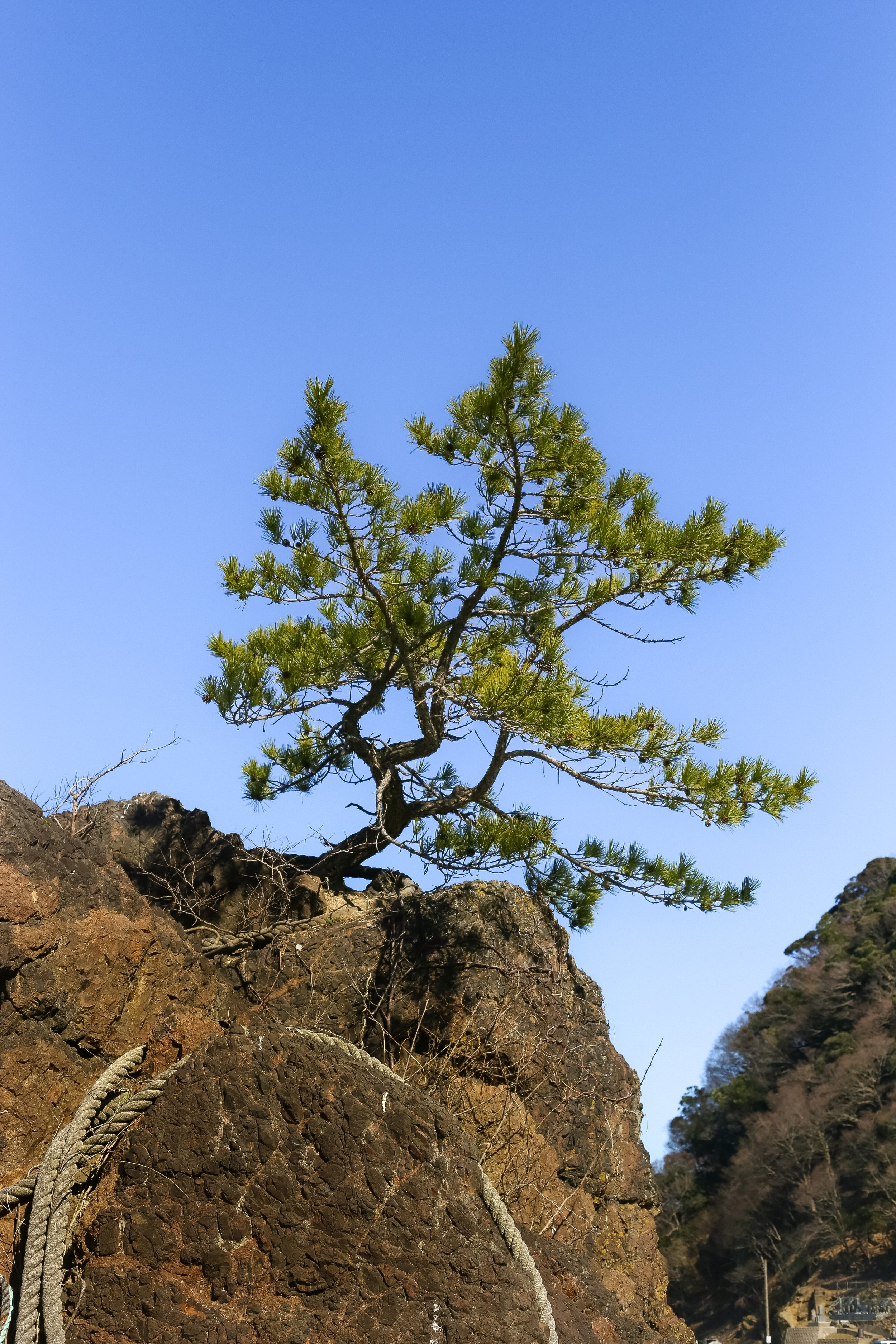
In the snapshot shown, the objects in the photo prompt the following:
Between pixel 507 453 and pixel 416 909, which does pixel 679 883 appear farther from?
pixel 507 453

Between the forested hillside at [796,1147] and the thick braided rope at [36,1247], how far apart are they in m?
32.1

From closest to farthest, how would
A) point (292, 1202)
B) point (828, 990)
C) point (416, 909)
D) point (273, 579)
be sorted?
point (292, 1202) → point (416, 909) → point (273, 579) → point (828, 990)

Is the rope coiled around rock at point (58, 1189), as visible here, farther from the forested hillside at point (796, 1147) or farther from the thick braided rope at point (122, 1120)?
the forested hillside at point (796, 1147)

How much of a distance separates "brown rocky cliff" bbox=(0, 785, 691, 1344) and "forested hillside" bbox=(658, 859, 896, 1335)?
1174 inches

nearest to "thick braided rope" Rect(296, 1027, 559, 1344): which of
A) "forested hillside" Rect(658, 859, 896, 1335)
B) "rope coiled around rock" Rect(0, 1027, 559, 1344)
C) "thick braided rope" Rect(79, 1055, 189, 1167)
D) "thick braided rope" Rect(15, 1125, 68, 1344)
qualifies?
"rope coiled around rock" Rect(0, 1027, 559, 1344)

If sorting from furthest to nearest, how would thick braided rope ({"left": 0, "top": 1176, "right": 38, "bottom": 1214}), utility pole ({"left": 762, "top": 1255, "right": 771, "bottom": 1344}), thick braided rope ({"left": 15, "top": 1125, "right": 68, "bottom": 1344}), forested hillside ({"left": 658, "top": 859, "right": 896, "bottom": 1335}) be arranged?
forested hillside ({"left": 658, "top": 859, "right": 896, "bottom": 1335})
utility pole ({"left": 762, "top": 1255, "right": 771, "bottom": 1344})
thick braided rope ({"left": 0, "top": 1176, "right": 38, "bottom": 1214})
thick braided rope ({"left": 15, "top": 1125, "right": 68, "bottom": 1344})

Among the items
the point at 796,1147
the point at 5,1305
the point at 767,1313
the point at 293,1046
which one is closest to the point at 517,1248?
the point at 293,1046

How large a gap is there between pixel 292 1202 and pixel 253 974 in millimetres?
1832

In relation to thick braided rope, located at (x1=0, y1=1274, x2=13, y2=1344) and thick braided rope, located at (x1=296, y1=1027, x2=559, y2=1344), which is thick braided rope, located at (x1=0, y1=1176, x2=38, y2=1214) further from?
thick braided rope, located at (x1=296, y1=1027, x2=559, y2=1344)

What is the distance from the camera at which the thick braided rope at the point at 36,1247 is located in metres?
2.43

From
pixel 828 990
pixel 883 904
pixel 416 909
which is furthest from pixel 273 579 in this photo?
pixel 883 904

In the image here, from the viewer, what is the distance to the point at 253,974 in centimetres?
434

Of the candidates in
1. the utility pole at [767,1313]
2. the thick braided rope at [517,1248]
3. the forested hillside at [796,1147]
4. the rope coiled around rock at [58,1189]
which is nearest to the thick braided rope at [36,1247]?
the rope coiled around rock at [58,1189]

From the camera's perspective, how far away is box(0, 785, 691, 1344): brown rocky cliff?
2.53 metres
